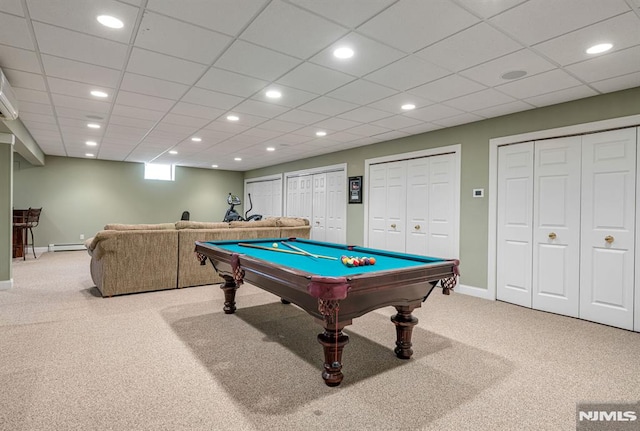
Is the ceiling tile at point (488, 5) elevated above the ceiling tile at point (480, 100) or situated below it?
below

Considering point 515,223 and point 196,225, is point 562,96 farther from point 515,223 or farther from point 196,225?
point 196,225

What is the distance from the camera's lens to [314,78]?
3.17 metres

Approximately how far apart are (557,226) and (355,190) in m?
3.40

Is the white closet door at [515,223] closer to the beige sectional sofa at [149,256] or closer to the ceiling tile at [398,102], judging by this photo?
the ceiling tile at [398,102]

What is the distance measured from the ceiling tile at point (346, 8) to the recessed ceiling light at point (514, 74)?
5.28 ft

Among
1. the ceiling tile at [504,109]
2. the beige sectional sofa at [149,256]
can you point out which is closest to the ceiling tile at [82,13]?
the beige sectional sofa at [149,256]

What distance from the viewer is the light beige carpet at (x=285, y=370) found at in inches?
71.6

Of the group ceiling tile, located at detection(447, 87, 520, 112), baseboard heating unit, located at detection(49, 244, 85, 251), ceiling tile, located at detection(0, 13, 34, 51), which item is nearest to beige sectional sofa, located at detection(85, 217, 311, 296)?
ceiling tile, located at detection(0, 13, 34, 51)

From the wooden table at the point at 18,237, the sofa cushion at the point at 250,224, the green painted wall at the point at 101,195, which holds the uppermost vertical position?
the green painted wall at the point at 101,195

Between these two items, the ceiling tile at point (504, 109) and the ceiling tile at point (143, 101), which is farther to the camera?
the ceiling tile at point (504, 109)

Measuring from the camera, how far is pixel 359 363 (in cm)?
247

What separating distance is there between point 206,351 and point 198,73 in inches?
95.5

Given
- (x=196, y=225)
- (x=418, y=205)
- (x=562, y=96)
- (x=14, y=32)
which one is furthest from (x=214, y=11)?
(x=418, y=205)

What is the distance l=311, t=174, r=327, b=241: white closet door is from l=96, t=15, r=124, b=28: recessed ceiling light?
5341 millimetres
